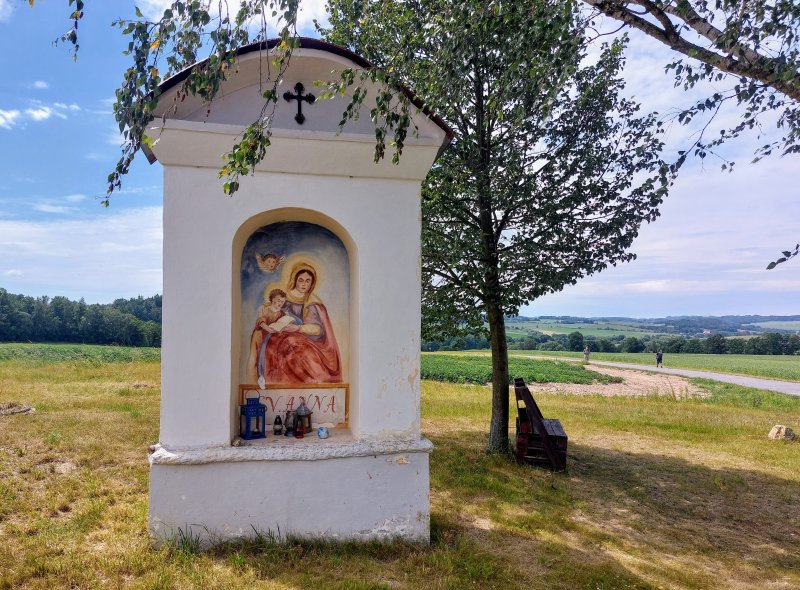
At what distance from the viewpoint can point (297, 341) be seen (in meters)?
5.08

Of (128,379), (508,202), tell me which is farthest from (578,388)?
(128,379)

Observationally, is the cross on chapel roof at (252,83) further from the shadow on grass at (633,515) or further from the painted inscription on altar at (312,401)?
the shadow on grass at (633,515)

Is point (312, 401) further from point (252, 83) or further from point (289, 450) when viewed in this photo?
point (252, 83)

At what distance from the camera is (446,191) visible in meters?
7.55

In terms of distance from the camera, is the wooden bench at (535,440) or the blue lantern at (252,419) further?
the wooden bench at (535,440)

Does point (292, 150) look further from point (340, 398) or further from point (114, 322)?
point (114, 322)

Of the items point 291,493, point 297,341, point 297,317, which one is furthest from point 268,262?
point 291,493

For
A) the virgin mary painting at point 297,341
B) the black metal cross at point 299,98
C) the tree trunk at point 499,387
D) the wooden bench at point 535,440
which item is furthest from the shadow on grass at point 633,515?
the black metal cross at point 299,98

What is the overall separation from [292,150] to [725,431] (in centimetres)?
1189

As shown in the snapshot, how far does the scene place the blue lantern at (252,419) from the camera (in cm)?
479

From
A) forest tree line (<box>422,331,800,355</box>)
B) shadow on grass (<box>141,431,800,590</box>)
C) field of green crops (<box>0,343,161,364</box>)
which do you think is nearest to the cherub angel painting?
shadow on grass (<box>141,431,800,590</box>)

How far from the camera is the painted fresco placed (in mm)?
5039

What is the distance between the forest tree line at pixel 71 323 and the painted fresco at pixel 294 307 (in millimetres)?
43943

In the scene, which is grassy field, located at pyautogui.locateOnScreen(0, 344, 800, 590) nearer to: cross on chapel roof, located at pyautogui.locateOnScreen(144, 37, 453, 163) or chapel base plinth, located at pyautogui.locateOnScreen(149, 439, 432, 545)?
chapel base plinth, located at pyautogui.locateOnScreen(149, 439, 432, 545)
